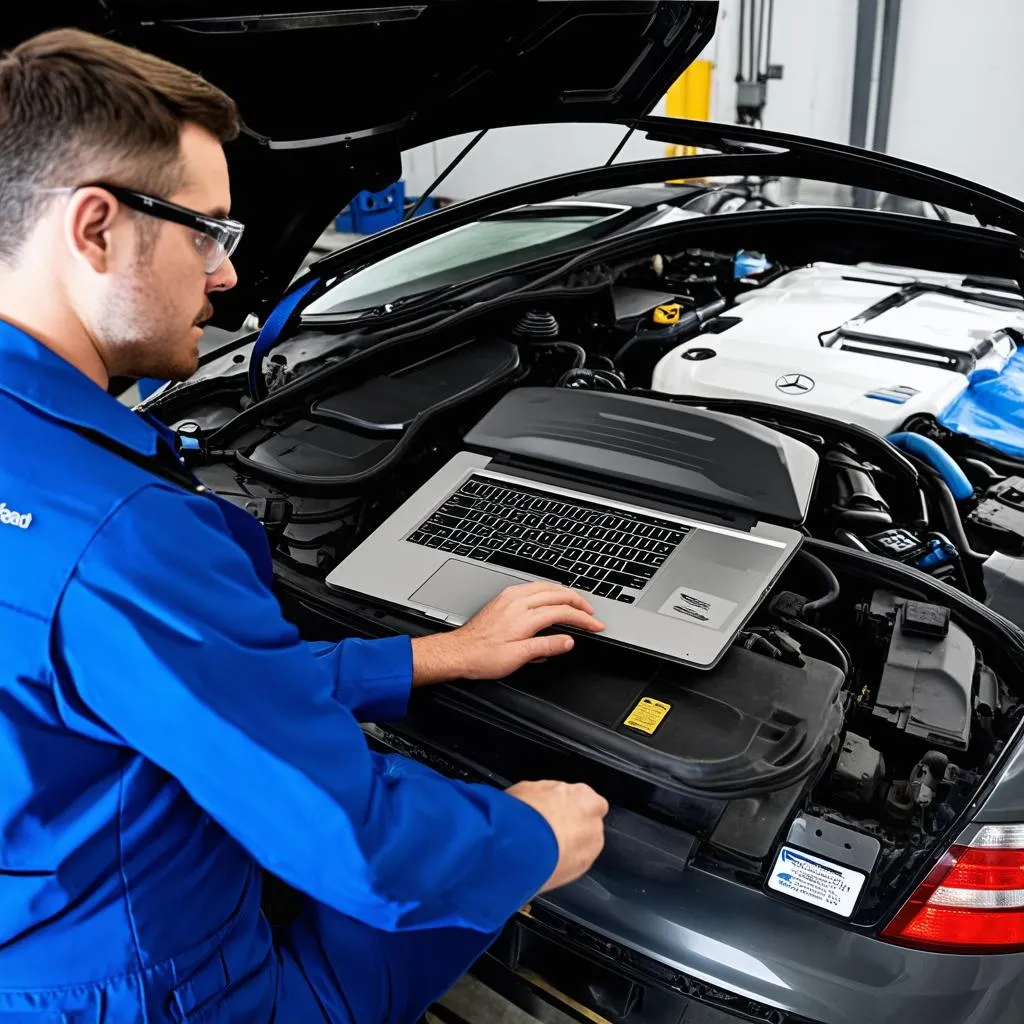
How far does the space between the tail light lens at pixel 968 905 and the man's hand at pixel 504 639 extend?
452mm

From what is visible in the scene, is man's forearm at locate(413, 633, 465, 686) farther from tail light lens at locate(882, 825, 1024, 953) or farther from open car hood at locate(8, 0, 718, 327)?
open car hood at locate(8, 0, 718, 327)

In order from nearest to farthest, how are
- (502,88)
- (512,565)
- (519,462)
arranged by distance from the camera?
(512,565), (519,462), (502,88)

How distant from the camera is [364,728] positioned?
1290 millimetres

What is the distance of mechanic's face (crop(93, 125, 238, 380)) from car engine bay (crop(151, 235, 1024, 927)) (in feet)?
1.73

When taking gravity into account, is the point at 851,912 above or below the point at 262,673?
below

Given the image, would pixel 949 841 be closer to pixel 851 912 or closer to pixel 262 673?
pixel 851 912

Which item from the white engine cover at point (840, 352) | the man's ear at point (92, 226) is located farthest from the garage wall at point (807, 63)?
the man's ear at point (92, 226)

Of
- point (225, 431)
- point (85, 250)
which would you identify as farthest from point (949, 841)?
point (225, 431)

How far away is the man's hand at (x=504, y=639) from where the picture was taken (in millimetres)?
1111

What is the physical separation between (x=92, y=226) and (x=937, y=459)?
4.84 ft

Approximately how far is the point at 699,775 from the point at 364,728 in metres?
0.52

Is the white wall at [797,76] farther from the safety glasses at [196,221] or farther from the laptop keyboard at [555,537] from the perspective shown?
the safety glasses at [196,221]

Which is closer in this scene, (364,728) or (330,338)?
(364,728)

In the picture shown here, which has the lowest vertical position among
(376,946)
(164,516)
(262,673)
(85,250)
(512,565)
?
(376,946)
